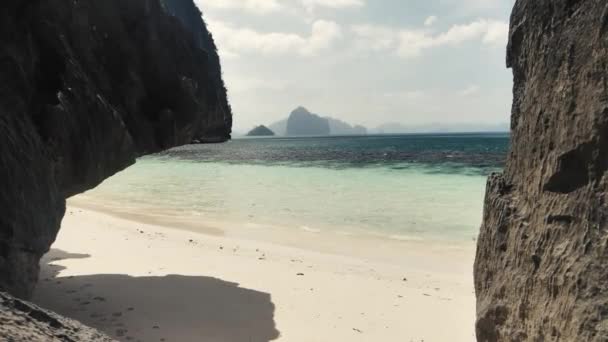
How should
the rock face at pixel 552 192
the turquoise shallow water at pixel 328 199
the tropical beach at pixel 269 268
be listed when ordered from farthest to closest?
the turquoise shallow water at pixel 328 199
the tropical beach at pixel 269 268
the rock face at pixel 552 192

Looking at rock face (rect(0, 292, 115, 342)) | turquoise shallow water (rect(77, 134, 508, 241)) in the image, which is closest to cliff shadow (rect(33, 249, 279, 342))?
rock face (rect(0, 292, 115, 342))

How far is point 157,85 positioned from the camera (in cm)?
809

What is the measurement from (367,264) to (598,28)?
9.01 metres

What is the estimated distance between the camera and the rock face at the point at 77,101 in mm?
4359

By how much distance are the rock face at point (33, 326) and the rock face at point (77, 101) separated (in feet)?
4.91

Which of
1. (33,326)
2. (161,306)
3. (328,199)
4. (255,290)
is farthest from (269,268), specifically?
(328,199)

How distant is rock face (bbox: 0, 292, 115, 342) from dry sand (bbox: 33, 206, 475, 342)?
A: 3.11 metres

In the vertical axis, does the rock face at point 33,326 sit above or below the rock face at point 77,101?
below

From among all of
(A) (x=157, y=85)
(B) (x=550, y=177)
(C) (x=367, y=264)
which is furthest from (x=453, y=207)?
(B) (x=550, y=177)

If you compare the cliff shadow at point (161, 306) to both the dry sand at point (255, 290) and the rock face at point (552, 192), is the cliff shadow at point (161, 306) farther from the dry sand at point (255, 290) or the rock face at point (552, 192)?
the rock face at point (552, 192)

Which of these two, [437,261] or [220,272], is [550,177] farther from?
[437,261]

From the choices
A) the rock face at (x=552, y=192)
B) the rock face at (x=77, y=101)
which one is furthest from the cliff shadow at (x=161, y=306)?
the rock face at (x=552, y=192)

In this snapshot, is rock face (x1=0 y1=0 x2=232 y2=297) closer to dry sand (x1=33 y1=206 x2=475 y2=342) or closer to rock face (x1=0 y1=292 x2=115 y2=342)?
rock face (x1=0 y1=292 x2=115 y2=342)

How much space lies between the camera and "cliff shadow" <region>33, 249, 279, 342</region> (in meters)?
6.12
